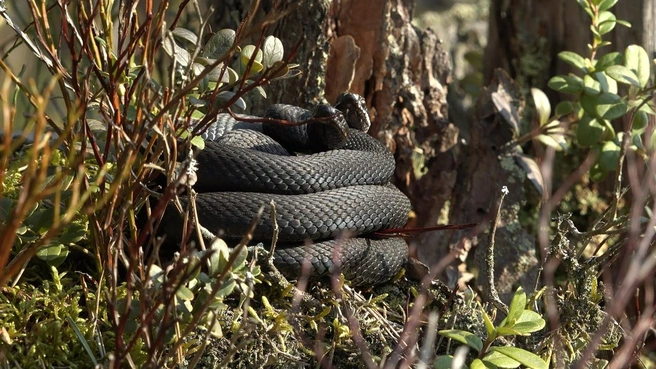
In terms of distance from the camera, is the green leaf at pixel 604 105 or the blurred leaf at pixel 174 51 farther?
the green leaf at pixel 604 105

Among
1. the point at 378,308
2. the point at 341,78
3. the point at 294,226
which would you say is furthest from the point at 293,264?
the point at 341,78

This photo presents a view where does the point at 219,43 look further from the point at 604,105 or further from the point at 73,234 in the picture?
the point at 604,105

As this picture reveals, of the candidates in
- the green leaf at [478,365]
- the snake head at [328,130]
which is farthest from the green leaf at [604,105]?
the green leaf at [478,365]

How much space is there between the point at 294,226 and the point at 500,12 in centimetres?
374

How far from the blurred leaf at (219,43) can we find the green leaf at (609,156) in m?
2.62

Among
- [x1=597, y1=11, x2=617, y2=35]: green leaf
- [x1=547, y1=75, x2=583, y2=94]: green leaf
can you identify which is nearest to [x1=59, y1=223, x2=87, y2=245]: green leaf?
[x1=547, y1=75, x2=583, y2=94]: green leaf

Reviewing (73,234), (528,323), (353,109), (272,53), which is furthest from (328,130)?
(528,323)

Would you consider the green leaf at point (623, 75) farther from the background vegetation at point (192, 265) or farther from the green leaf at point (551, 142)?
the green leaf at point (551, 142)

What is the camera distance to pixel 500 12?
637 cm

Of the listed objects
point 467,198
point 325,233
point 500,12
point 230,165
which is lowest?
point 467,198

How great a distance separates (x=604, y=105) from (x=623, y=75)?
227mm

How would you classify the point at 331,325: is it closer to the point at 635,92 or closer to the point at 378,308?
the point at 378,308

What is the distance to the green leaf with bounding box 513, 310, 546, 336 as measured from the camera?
2.92 metres

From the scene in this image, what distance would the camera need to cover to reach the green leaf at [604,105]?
174 inches
